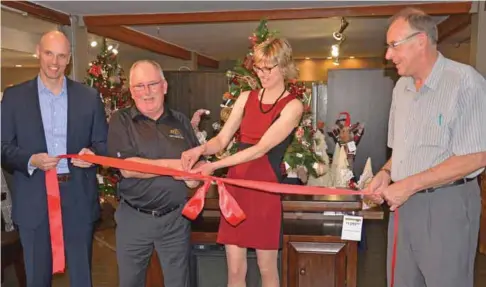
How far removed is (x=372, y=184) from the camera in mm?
2229

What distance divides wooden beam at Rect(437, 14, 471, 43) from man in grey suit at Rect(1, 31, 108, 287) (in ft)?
15.5

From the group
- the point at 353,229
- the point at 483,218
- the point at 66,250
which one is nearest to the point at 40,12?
the point at 66,250

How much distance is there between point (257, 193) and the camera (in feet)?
7.89

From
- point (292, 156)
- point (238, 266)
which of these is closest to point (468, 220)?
point (238, 266)

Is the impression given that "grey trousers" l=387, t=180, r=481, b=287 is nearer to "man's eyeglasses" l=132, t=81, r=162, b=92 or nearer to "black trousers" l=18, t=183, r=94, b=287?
"man's eyeglasses" l=132, t=81, r=162, b=92

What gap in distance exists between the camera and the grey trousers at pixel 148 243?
234 centimetres

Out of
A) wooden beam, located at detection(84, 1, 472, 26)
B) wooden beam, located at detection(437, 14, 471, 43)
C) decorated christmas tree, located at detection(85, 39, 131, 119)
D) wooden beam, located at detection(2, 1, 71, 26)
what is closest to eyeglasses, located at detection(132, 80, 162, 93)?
wooden beam, located at detection(2, 1, 71, 26)

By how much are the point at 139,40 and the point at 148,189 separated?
5.79 metres

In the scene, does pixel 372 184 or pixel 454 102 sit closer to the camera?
pixel 454 102

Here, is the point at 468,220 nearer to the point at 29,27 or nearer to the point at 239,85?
the point at 239,85

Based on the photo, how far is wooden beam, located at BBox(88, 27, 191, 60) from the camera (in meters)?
6.51

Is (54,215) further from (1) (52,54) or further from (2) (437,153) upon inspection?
(2) (437,153)

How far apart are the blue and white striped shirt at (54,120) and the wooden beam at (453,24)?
478 centimetres

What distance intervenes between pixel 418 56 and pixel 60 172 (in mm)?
1842
